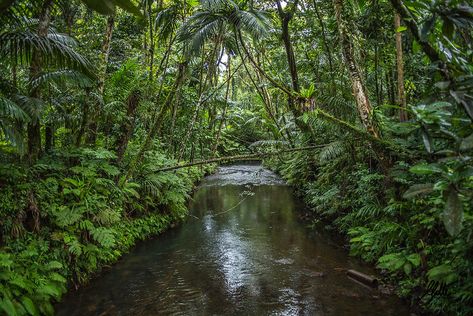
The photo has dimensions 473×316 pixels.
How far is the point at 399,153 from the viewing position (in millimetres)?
4594

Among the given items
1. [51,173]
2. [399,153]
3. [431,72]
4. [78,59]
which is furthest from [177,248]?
[431,72]

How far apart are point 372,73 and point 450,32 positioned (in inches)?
310

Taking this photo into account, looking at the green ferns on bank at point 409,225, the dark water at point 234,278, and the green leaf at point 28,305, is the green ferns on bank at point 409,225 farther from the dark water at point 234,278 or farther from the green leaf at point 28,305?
the green leaf at point 28,305

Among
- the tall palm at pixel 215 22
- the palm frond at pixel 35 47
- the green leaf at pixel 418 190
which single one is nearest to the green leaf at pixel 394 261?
the green leaf at pixel 418 190

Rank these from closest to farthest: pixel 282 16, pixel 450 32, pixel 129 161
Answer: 1. pixel 450 32
2. pixel 129 161
3. pixel 282 16

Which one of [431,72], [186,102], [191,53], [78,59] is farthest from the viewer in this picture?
[186,102]

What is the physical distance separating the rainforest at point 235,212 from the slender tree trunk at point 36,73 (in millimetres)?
27

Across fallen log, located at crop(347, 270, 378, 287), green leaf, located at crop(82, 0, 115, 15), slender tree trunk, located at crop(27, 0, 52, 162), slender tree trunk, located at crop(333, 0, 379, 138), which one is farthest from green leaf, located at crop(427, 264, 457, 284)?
slender tree trunk, located at crop(27, 0, 52, 162)

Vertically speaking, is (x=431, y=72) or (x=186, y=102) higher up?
(x=186, y=102)

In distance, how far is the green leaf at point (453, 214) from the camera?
223 cm

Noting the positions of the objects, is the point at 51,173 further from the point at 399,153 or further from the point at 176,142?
the point at 176,142

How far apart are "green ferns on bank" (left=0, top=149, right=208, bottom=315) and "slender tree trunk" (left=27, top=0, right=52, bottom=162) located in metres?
0.27

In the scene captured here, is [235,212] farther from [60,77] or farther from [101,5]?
[101,5]

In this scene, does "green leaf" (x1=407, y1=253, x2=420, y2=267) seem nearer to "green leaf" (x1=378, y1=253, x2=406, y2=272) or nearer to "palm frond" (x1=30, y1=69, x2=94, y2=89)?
"green leaf" (x1=378, y1=253, x2=406, y2=272)
